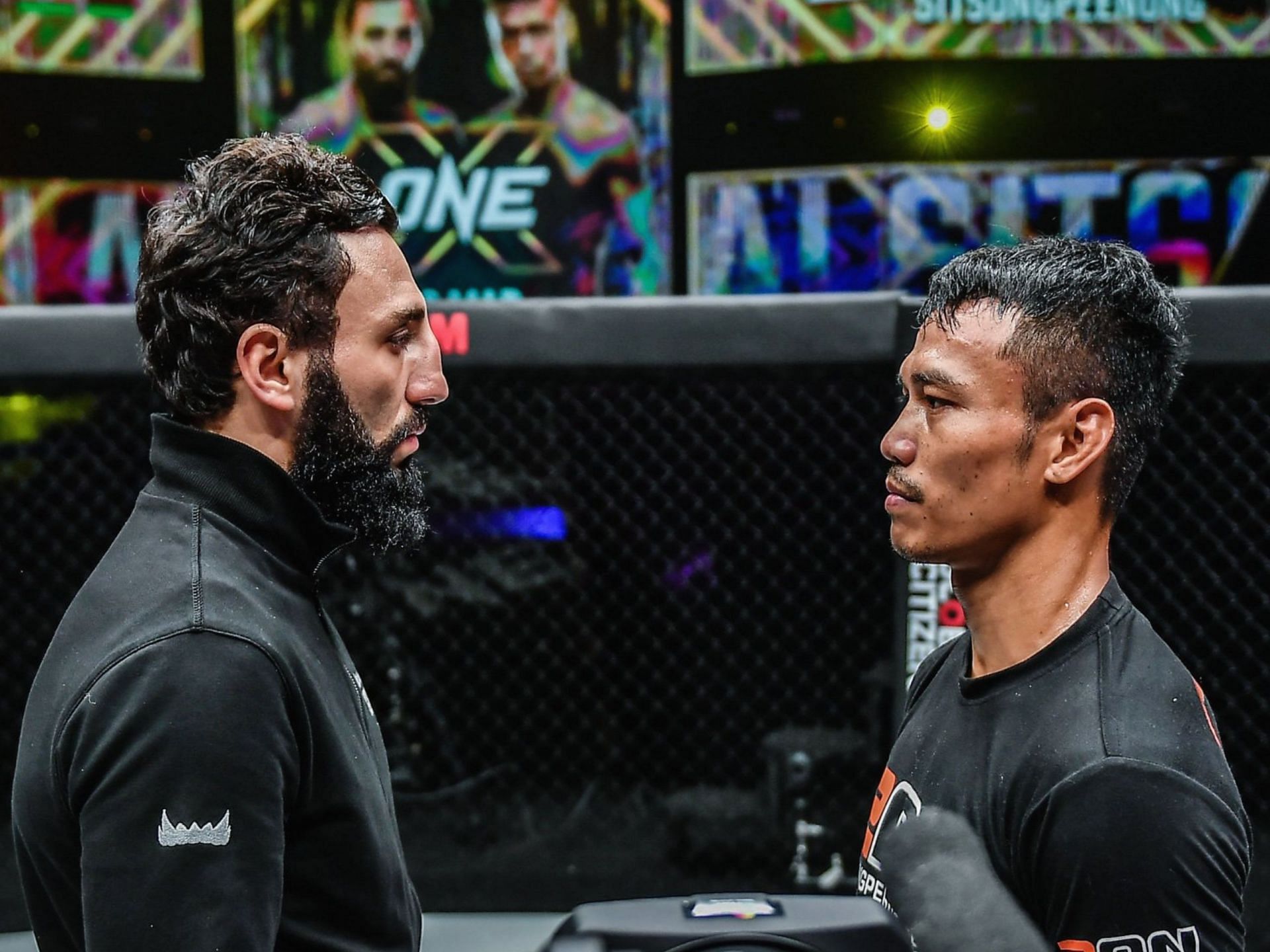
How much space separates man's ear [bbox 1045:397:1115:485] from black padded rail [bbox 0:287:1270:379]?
24.7 inches

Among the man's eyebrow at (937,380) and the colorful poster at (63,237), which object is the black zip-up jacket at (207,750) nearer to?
the man's eyebrow at (937,380)

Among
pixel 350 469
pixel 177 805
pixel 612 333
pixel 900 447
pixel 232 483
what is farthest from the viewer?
pixel 612 333

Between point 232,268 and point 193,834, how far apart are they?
23.2 inches

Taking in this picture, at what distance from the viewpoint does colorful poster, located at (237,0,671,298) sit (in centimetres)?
467

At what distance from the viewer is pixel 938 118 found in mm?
4496

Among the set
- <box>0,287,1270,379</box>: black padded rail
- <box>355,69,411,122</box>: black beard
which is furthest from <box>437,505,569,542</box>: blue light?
<box>355,69,411,122</box>: black beard

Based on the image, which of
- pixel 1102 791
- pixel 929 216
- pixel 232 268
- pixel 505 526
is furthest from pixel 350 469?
pixel 929 216

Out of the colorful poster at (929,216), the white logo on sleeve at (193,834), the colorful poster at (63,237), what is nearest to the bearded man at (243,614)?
the white logo on sleeve at (193,834)

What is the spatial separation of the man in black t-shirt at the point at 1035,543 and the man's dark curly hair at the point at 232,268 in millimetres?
722

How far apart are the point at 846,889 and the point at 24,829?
176 cm

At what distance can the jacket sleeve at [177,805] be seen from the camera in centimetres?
102

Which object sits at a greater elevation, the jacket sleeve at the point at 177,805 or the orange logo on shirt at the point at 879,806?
the jacket sleeve at the point at 177,805

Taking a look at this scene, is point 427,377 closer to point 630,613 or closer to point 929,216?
point 630,613

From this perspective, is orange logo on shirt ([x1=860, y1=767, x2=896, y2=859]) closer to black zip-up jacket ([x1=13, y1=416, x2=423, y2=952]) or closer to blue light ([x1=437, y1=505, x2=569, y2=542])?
black zip-up jacket ([x1=13, y1=416, x2=423, y2=952])
